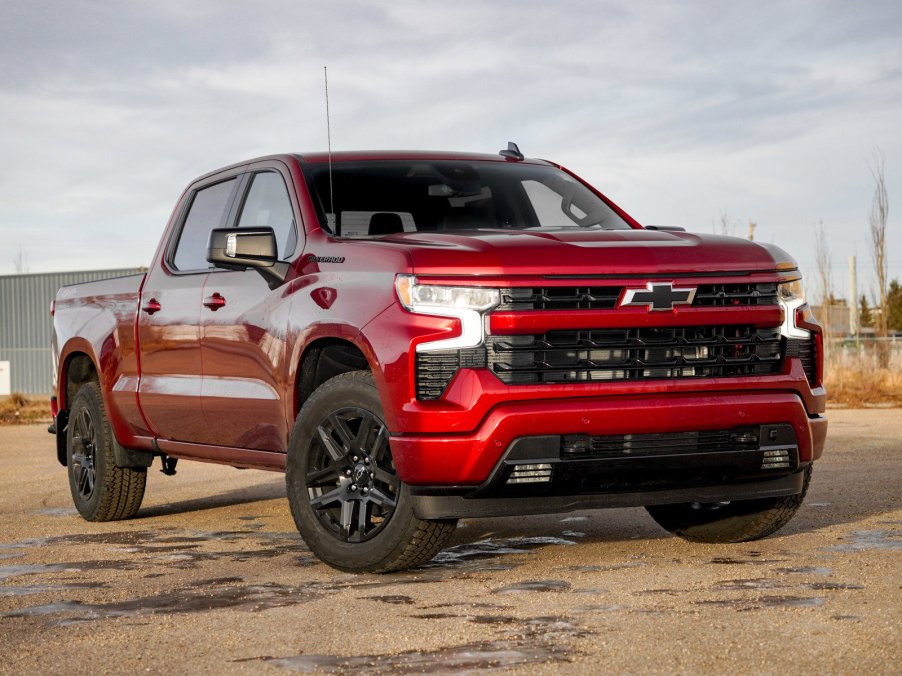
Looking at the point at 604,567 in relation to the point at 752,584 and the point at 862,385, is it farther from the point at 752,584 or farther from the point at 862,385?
the point at 862,385

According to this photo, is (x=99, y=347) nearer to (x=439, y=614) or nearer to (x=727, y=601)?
(x=439, y=614)

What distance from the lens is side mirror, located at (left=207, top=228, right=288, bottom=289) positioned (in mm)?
6410

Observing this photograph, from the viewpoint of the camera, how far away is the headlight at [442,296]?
5504mm

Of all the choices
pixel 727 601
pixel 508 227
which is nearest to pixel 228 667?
pixel 727 601

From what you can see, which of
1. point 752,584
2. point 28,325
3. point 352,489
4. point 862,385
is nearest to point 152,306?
point 352,489

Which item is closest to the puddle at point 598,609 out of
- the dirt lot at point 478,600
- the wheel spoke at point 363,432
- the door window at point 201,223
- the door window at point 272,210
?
the dirt lot at point 478,600

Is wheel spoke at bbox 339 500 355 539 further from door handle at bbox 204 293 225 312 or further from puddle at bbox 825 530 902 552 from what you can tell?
puddle at bbox 825 530 902 552

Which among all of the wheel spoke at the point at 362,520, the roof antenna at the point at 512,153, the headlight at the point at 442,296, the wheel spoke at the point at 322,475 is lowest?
the wheel spoke at the point at 362,520

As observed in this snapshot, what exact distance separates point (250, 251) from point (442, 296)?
125 cm

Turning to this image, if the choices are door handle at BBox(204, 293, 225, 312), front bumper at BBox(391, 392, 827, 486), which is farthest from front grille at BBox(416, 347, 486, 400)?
door handle at BBox(204, 293, 225, 312)

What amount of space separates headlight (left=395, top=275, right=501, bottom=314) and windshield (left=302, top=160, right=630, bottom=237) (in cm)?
104

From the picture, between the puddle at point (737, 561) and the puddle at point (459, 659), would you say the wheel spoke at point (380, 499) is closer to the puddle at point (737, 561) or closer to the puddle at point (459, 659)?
the puddle at point (459, 659)

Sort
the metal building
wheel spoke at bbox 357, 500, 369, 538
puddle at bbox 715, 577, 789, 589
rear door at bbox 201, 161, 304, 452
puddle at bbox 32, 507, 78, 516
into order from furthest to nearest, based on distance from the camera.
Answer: the metal building → puddle at bbox 32, 507, 78, 516 → rear door at bbox 201, 161, 304, 452 → wheel spoke at bbox 357, 500, 369, 538 → puddle at bbox 715, 577, 789, 589

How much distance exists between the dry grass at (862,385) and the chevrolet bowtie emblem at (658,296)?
54.0 ft
